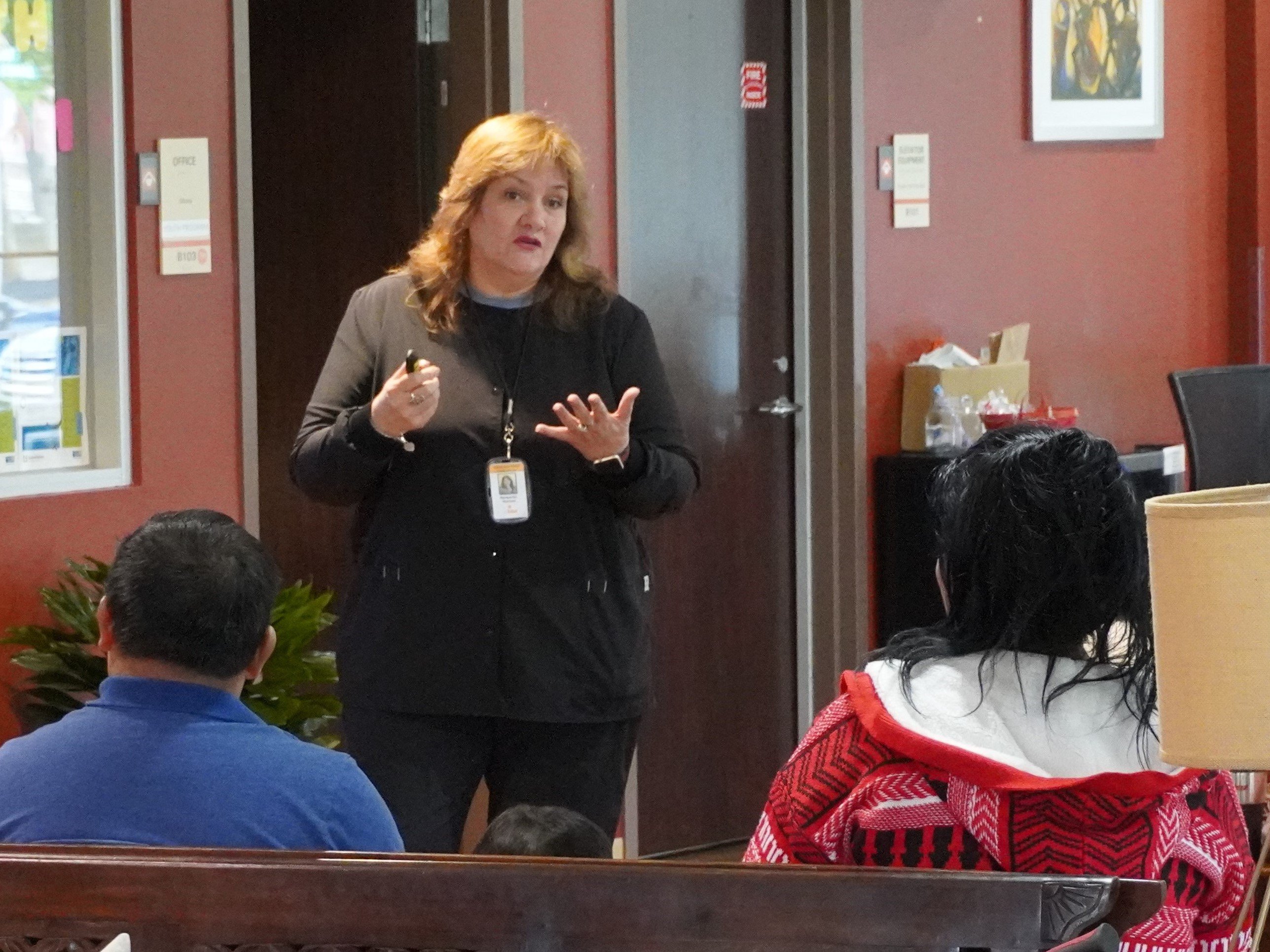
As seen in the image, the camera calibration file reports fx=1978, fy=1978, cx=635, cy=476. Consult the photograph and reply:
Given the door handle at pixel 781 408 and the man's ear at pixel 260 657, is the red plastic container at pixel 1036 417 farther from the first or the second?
the man's ear at pixel 260 657

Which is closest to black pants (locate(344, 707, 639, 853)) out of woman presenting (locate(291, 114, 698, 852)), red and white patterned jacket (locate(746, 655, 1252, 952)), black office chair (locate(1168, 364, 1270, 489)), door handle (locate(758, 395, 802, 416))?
woman presenting (locate(291, 114, 698, 852))

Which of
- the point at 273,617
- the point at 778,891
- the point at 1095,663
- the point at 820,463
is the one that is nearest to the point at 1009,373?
the point at 820,463

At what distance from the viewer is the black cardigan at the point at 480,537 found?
2.89m

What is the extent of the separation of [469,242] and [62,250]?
1023 mm

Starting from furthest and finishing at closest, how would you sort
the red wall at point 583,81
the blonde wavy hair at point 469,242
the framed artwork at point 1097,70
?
the framed artwork at point 1097,70, the red wall at point 583,81, the blonde wavy hair at point 469,242

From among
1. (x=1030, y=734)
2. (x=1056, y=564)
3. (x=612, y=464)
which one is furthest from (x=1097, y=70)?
(x=1030, y=734)

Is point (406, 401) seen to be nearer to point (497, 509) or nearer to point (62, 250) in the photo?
point (497, 509)

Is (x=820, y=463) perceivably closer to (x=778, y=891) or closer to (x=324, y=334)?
(x=324, y=334)

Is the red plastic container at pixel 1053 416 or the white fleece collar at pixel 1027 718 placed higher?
the red plastic container at pixel 1053 416

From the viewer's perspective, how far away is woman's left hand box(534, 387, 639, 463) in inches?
110

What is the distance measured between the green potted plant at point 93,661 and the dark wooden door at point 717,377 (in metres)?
1.35

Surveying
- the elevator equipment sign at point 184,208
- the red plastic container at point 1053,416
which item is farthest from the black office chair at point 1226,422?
the elevator equipment sign at point 184,208

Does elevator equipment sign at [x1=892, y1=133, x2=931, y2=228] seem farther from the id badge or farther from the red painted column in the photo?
the id badge

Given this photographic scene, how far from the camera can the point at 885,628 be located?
521cm
